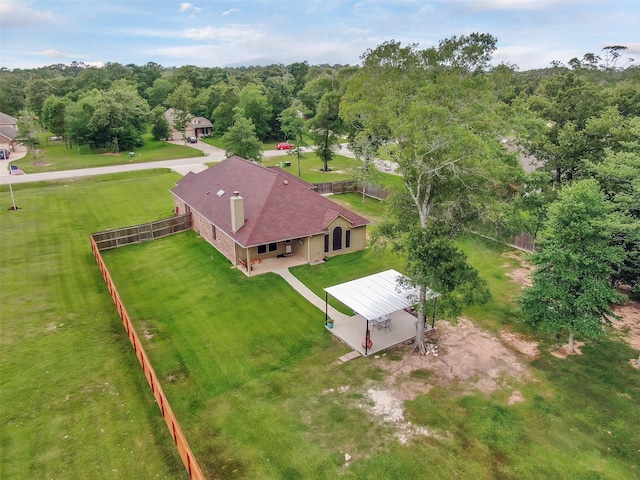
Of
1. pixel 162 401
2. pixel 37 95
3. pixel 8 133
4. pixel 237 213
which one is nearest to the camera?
pixel 162 401

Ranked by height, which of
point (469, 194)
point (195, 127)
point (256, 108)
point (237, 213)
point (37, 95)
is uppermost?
point (37, 95)

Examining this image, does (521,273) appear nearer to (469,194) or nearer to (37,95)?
(469,194)

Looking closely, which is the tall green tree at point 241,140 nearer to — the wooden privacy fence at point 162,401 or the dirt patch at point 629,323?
the wooden privacy fence at point 162,401

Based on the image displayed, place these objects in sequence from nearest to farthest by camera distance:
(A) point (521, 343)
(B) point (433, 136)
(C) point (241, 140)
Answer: (B) point (433, 136), (A) point (521, 343), (C) point (241, 140)

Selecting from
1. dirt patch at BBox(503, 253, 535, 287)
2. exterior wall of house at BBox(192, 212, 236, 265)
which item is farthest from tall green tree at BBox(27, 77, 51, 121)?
dirt patch at BBox(503, 253, 535, 287)

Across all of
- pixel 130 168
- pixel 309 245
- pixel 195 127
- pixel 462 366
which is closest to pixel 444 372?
pixel 462 366

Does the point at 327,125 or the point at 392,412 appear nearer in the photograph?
the point at 392,412

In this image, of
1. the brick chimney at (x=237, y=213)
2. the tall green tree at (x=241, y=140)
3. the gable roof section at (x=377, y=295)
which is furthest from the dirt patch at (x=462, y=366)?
the tall green tree at (x=241, y=140)
